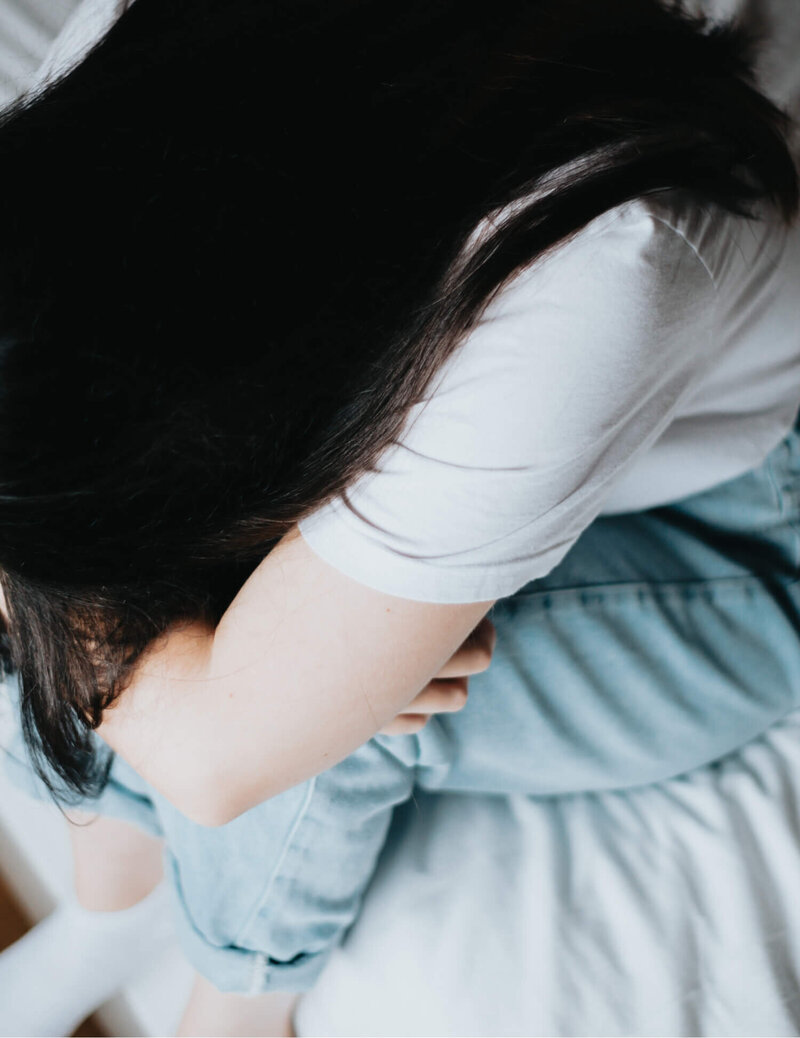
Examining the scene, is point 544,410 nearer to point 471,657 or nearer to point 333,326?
point 333,326

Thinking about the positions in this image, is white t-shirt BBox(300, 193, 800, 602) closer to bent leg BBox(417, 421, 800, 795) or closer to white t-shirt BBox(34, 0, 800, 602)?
white t-shirt BBox(34, 0, 800, 602)

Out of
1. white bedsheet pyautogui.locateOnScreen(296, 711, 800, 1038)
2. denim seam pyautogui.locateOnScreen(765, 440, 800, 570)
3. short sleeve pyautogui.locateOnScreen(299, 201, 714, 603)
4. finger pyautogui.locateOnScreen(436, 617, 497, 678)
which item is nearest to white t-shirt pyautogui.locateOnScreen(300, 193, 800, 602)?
Answer: short sleeve pyautogui.locateOnScreen(299, 201, 714, 603)

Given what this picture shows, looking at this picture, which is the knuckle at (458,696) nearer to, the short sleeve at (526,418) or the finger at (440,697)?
the finger at (440,697)

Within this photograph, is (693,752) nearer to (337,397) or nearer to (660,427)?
(660,427)

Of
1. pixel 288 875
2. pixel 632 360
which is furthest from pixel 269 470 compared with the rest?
pixel 288 875

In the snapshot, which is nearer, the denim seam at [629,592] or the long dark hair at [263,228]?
the long dark hair at [263,228]

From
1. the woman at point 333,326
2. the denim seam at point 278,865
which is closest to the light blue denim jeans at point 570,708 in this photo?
the denim seam at point 278,865

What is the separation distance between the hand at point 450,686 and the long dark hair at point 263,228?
0.53 ft

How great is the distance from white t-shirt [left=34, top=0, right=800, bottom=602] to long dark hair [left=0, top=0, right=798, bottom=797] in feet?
0.05

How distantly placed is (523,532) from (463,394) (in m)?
0.07

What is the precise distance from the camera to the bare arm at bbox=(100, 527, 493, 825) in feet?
1.27

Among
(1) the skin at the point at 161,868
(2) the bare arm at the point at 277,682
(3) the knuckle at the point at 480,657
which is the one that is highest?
(2) the bare arm at the point at 277,682

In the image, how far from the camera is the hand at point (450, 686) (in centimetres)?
49

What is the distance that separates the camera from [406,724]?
0.51 m
